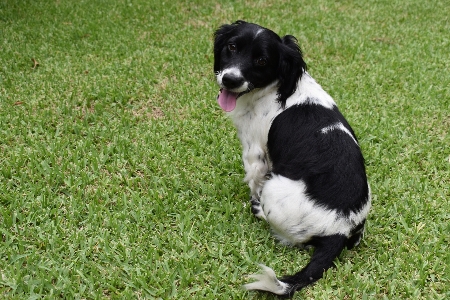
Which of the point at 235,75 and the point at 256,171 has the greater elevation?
the point at 235,75

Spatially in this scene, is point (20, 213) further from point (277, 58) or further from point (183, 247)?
point (277, 58)

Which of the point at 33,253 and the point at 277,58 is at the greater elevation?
the point at 277,58

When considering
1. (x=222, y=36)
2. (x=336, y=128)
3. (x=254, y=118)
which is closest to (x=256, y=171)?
(x=254, y=118)

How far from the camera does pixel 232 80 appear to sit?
3377 mm

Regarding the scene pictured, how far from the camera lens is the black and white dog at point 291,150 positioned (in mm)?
3088

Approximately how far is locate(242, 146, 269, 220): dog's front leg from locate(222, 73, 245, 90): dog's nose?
568mm

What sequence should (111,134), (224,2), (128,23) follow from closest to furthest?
(111,134) < (128,23) < (224,2)

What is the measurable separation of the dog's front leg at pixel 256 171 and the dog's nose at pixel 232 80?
568 millimetres

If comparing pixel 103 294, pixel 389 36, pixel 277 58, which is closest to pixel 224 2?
pixel 389 36

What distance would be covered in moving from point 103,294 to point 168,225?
0.79 metres

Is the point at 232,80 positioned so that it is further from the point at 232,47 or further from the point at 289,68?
the point at 289,68

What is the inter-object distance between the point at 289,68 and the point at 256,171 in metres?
0.85

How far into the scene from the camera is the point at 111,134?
4.80 metres

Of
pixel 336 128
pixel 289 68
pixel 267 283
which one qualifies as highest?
pixel 289 68
